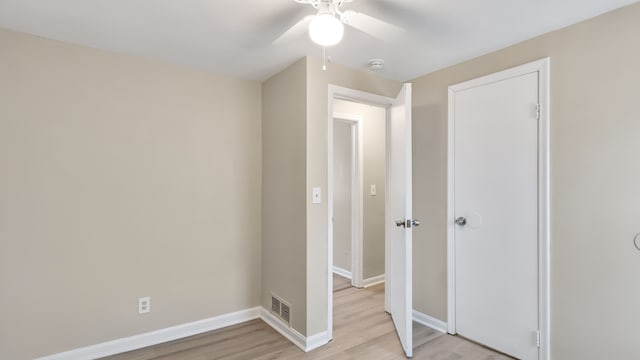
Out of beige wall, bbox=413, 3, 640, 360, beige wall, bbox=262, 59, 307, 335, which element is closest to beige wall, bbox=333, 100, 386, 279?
beige wall, bbox=262, 59, 307, 335

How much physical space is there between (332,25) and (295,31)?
716mm

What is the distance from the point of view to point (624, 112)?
1785mm

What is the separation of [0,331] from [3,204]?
0.81m

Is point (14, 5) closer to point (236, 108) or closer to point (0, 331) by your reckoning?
point (236, 108)

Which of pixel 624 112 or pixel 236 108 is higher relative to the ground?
pixel 236 108

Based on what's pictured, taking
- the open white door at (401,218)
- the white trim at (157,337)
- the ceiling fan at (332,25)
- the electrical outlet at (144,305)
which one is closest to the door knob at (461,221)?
the open white door at (401,218)

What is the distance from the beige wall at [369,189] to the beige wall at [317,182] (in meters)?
1.38

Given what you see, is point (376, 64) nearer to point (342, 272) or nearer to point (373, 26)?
point (373, 26)

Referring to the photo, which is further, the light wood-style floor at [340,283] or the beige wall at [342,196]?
the beige wall at [342,196]

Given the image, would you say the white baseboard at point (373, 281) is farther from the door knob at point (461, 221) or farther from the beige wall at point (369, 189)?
the door knob at point (461, 221)

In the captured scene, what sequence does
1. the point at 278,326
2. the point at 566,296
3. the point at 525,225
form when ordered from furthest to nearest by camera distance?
the point at 278,326 < the point at 525,225 < the point at 566,296

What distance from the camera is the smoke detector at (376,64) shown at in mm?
2539

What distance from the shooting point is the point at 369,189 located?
13.1 feet

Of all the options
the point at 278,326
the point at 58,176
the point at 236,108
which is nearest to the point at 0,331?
the point at 58,176
